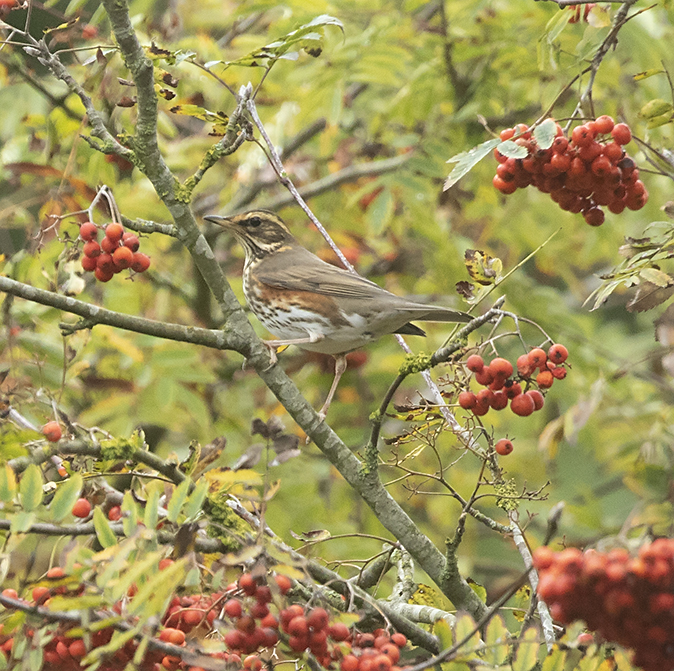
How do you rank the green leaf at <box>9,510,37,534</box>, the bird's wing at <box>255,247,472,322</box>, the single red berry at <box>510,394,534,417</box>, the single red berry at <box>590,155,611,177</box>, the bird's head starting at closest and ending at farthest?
the green leaf at <box>9,510,37,534</box>, the single red berry at <box>510,394,534,417</box>, the single red berry at <box>590,155,611,177</box>, the bird's wing at <box>255,247,472,322</box>, the bird's head

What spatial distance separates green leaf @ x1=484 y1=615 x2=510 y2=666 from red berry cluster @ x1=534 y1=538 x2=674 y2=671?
43cm

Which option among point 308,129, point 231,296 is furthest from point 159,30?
point 231,296

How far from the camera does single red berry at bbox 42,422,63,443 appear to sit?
2.31 meters

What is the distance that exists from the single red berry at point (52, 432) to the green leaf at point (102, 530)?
0.51 metres

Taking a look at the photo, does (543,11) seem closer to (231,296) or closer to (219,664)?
(231,296)

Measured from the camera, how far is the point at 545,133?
255 cm

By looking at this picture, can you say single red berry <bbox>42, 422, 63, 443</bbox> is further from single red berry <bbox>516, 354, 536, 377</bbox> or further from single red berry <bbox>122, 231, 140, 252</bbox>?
single red berry <bbox>516, 354, 536, 377</bbox>

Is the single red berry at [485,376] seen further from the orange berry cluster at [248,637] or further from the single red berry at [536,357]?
the orange berry cluster at [248,637]

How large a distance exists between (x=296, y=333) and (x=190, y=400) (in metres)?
1.12

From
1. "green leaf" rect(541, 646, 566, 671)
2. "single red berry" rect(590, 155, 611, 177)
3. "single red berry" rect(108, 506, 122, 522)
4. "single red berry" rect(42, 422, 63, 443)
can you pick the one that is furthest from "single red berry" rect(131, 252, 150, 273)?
→ "green leaf" rect(541, 646, 566, 671)

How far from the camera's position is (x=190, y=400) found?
5145 millimetres

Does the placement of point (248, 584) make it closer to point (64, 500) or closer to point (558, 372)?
point (64, 500)

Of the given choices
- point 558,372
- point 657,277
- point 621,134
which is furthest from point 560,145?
point 558,372

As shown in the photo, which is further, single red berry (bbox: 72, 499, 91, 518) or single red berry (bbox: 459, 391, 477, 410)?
single red berry (bbox: 459, 391, 477, 410)
